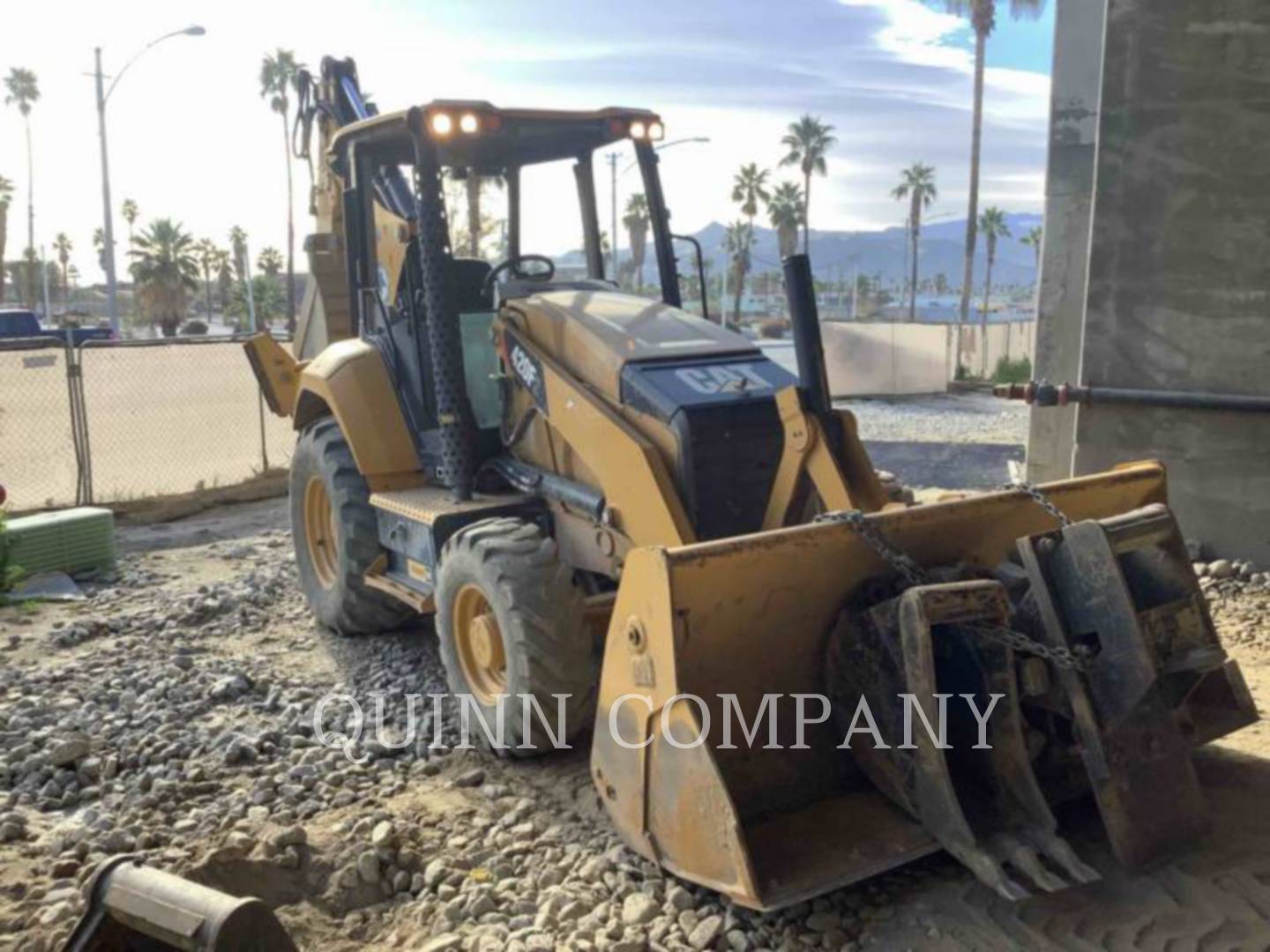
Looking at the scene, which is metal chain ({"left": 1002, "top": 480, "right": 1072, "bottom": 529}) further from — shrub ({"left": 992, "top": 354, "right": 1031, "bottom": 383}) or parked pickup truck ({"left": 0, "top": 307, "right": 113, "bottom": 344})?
parked pickup truck ({"left": 0, "top": 307, "right": 113, "bottom": 344})

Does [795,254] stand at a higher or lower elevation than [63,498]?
higher

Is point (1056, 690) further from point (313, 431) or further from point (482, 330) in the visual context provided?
point (313, 431)

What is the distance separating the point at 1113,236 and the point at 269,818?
6.36 meters

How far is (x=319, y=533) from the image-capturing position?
724 cm

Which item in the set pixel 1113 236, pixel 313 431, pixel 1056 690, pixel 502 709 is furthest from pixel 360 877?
pixel 1113 236

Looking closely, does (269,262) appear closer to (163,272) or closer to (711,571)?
(163,272)

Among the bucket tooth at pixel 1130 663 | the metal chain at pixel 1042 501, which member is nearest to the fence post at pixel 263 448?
the metal chain at pixel 1042 501

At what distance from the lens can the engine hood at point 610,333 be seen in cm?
504

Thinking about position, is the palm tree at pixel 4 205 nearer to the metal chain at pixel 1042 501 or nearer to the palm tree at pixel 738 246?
the palm tree at pixel 738 246

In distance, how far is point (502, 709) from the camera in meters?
4.67

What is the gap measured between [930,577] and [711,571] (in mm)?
818

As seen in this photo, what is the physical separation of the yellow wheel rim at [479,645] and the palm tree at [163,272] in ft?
146

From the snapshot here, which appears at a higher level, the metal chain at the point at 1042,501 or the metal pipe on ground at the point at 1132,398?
the metal pipe on ground at the point at 1132,398

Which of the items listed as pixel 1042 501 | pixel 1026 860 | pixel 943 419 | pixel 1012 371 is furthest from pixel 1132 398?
pixel 1012 371
